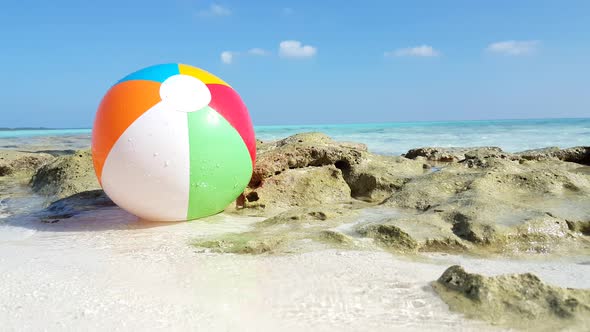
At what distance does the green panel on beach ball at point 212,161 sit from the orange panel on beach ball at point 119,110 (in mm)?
363

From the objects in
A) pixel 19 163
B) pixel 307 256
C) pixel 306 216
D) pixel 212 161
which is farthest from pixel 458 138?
pixel 307 256

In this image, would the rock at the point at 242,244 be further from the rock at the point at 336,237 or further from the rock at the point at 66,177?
the rock at the point at 66,177

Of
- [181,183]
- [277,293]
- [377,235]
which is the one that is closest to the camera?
[277,293]

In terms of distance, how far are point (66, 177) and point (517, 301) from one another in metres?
5.20

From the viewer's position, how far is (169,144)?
3.27 m

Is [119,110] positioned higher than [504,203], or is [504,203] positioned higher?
[119,110]

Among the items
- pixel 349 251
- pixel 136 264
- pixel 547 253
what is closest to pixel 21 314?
pixel 136 264

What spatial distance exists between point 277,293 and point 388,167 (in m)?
3.17

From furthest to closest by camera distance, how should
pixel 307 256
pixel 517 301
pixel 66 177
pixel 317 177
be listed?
pixel 66 177, pixel 317 177, pixel 307 256, pixel 517 301

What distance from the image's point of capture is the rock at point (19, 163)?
23.3 ft

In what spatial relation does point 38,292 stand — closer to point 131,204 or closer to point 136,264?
point 136,264

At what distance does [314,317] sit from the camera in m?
1.90

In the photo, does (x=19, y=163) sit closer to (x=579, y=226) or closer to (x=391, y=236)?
(x=391, y=236)

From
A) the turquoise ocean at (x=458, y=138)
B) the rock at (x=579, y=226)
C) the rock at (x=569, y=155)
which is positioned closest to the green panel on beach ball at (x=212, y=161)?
the rock at (x=579, y=226)
